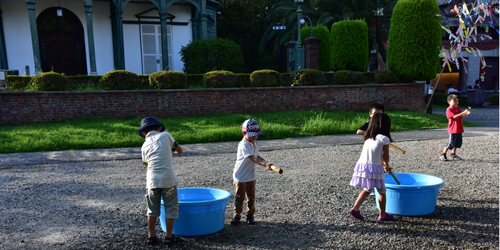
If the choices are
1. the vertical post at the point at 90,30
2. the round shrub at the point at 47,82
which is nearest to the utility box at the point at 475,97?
the vertical post at the point at 90,30

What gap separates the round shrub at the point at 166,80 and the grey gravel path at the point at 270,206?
4.58 m

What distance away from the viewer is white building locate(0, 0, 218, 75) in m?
Result: 16.1

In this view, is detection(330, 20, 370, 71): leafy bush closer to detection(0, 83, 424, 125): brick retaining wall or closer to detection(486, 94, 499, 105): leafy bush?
detection(0, 83, 424, 125): brick retaining wall

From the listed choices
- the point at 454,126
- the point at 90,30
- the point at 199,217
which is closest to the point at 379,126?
the point at 199,217

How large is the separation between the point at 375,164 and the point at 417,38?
37.5 ft

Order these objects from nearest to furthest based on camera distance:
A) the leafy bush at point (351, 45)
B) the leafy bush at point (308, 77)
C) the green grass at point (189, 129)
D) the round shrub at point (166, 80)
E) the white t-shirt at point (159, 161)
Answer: the white t-shirt at point (159, 161)
the green grass at point (189, 129)
the round shrub at point (166, 80)
the leafy bush at point (308, 77)
the leafy bush at point (351, 45)

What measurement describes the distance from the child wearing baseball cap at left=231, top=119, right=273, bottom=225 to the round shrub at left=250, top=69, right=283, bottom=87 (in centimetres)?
893

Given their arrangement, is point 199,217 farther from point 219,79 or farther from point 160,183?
point 219,79

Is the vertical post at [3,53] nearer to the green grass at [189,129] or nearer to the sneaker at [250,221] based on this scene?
the green grass at [189,129]

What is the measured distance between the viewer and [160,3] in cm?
1670

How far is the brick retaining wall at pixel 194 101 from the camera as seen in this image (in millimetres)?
→ 11555

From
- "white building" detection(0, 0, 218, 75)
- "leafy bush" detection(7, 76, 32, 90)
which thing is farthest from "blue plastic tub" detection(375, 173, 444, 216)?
"white building" detection(0, 0, 218, 75)

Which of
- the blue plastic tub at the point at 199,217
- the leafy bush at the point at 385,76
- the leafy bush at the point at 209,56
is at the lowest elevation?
the blue plastic tub at the point at 199,217

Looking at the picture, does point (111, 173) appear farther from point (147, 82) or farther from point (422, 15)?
point (422, 15)
